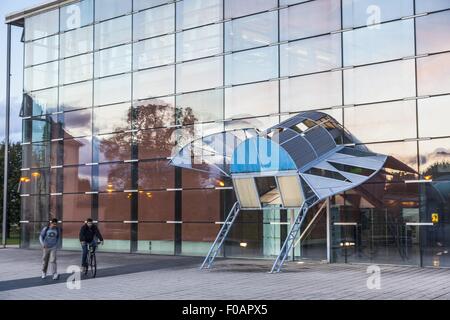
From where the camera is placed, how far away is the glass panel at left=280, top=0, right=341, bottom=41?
76.2 ft

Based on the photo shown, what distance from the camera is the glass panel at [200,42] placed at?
87.0 feet

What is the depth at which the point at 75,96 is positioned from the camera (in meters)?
31.6

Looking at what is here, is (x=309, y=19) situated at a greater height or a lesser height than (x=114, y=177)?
greater

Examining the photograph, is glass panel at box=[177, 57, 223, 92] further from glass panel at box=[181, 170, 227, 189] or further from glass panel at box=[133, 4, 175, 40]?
glass panel at box=[181, 170, 227, 189]

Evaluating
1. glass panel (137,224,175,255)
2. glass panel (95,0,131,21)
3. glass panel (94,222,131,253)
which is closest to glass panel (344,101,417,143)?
glass panel (137,224,175,255)

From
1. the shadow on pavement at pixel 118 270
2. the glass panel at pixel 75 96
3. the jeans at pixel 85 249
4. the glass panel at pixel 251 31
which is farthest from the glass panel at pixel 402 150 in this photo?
the glass panel at pixel 75 96

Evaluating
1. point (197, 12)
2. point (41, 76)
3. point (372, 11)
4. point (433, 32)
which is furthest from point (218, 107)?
point (41, 76)

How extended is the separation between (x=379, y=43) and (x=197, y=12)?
27.8 ft

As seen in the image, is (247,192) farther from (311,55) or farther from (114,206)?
(114,206)

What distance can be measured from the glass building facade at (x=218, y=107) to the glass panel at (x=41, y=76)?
92mm

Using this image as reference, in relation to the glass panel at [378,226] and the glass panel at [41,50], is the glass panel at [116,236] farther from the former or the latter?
the glass panel at [378,226]

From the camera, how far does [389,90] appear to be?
2175 centimetres
